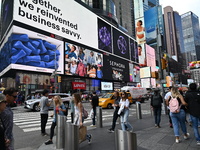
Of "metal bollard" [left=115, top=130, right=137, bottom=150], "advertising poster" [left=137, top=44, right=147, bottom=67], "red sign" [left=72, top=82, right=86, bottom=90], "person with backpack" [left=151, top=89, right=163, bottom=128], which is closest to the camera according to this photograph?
"metal bollard" [left=115, top=130, right=137, bottom=150]

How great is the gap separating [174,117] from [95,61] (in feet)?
130

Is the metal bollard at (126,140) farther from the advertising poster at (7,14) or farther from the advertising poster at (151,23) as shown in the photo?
the advertising poster at (151,23)

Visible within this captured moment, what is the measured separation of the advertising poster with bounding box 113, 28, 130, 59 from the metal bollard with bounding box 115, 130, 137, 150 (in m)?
53.9

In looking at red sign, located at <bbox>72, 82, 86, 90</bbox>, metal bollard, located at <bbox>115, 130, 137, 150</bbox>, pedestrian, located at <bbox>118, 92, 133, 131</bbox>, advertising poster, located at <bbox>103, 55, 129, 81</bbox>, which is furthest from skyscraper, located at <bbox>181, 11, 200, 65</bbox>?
metal bollard, located at <bbox>115, 130, 137, 150</bbox>

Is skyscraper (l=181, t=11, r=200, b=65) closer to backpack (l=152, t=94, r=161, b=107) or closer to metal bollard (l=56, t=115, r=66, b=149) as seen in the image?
backpack (l=152, t=94, r=161, b=107)

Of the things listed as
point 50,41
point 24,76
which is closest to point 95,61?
point 50,41

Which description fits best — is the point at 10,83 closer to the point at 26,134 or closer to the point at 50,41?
the point at 50,41

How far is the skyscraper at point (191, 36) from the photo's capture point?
160m

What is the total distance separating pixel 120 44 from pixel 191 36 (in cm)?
14052

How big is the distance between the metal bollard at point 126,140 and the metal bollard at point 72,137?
1675 mm

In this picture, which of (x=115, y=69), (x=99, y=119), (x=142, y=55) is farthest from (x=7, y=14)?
(x=142, y=55)

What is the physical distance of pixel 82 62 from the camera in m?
39.2

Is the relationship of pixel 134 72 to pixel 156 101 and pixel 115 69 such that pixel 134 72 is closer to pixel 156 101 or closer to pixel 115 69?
pixel 115 69

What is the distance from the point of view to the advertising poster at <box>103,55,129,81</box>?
49.2 meters
